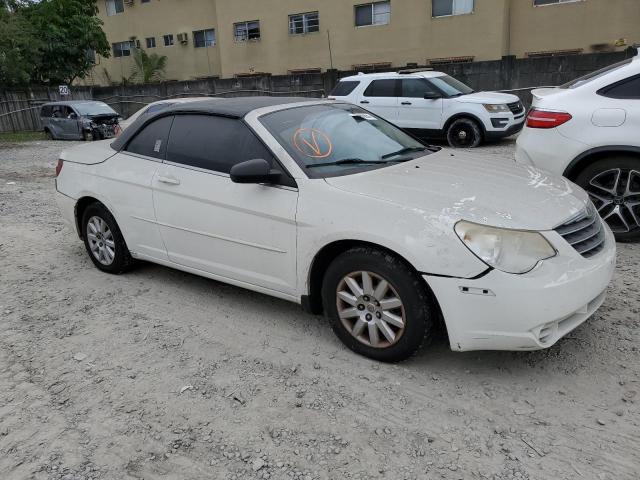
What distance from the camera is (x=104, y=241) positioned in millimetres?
4918

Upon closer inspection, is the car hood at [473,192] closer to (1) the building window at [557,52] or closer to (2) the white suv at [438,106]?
(2) the white suv at [438,106]

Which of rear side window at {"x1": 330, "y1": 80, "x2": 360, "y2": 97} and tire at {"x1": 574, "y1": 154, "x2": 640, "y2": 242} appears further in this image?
rear side window at {"x1": 330, "y1": 80, "x2": 360, "y2": 97}

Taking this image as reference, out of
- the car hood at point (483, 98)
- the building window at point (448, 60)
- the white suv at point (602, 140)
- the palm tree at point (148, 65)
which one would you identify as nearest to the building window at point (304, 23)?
the building window at point (448, 60)

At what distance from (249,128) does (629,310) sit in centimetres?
304

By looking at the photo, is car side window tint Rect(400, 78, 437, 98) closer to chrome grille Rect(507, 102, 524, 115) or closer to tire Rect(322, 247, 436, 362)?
chrome grille Rect(507, 102, 524, 115)

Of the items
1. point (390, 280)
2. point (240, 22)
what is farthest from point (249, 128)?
point (240, 22)

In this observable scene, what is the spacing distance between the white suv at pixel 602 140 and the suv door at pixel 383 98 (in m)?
7.73

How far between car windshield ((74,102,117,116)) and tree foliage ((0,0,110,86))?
5198mm

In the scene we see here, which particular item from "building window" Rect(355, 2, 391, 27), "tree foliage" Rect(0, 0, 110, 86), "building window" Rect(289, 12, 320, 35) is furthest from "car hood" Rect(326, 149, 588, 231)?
"building window" Rect(289, 12, 320, 35)

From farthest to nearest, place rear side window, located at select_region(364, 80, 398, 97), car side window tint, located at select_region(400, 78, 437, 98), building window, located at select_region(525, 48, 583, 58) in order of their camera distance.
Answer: building window, located at select_region(525, 48, 583, 58), rear side window, located at select_region(364, 80, 398, 97), car side window tint, located at select_region(400, 78, 437, 98)

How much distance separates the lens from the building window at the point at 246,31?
2725 centimetres

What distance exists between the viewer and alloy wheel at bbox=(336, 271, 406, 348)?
314 cm

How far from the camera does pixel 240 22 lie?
2756 cm

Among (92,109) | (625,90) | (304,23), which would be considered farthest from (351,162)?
(304,23)
